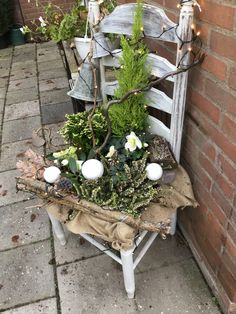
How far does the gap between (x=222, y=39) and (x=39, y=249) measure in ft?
5.16

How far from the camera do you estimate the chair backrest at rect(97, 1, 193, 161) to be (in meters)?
1.35

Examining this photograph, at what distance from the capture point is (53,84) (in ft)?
13.2

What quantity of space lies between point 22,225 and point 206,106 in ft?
4.81

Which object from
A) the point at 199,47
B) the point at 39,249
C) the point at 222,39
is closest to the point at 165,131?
the point at 199,47

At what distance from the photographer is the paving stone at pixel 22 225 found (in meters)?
2.13

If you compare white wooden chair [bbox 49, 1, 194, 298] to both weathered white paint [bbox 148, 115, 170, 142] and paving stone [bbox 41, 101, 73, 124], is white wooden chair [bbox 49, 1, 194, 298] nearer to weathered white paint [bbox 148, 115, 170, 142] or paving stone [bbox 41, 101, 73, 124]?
weathered white paint [bbox 148, 115, 170, 142]

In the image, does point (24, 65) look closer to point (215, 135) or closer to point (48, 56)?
point (48, 56)

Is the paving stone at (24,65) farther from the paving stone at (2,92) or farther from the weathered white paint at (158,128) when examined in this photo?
the weathered white paint at (158,128)

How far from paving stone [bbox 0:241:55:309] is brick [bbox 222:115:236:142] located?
1.25 metres

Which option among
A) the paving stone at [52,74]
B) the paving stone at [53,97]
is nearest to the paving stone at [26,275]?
the paving stone at [53,97]

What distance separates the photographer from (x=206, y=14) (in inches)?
50.1

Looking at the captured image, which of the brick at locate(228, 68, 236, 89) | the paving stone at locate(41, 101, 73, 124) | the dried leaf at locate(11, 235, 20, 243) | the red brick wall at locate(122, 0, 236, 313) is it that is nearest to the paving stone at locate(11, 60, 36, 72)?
the paving stone at locate(41, 101, 73, 124)

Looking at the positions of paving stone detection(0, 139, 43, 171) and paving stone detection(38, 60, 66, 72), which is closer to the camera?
paving stone detection(0, 139, 43, 171)

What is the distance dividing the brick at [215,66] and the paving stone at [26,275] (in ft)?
4.55
